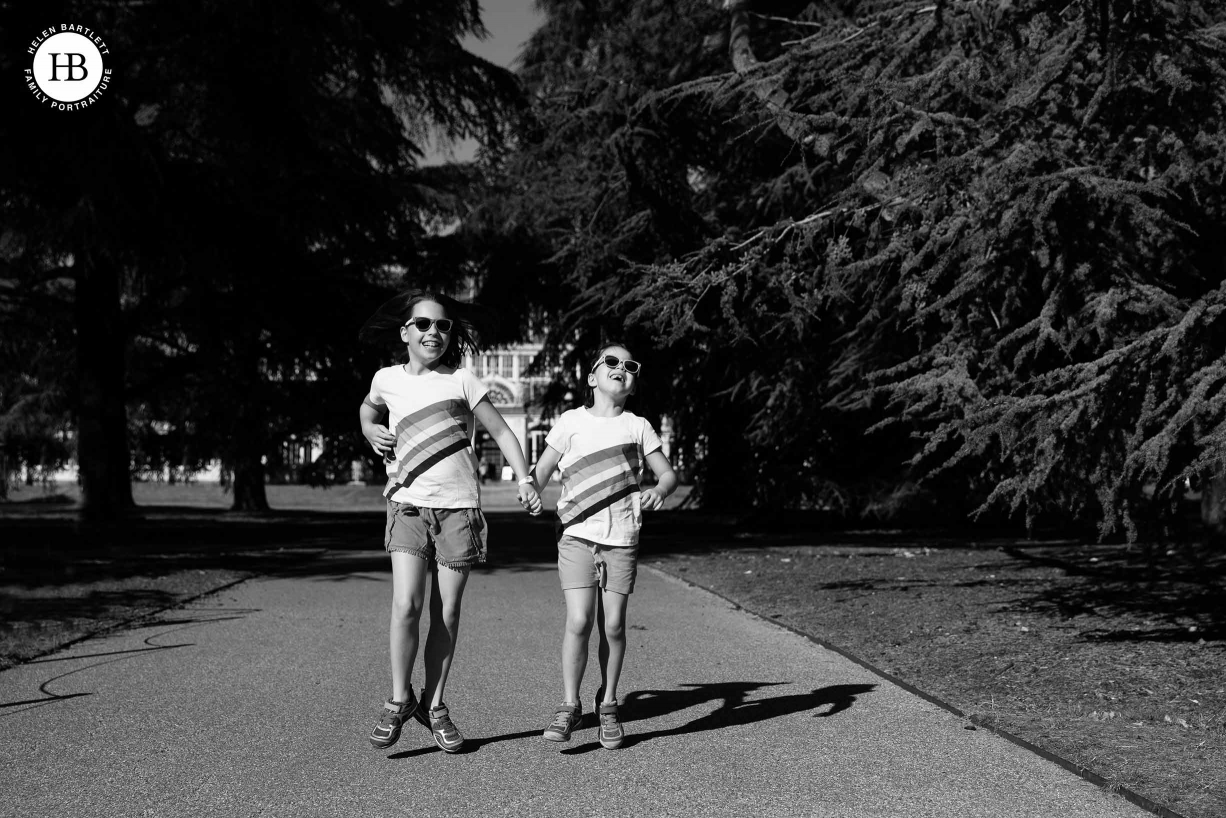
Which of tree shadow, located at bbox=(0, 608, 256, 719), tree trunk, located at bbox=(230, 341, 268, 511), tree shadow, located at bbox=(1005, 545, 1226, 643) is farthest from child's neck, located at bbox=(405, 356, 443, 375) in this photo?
tree trunk, located at bbox=(230, 341, 268, 511)

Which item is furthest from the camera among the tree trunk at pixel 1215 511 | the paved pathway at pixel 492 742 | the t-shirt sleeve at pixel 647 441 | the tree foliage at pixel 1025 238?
the tree trunk at pixel 1215 511

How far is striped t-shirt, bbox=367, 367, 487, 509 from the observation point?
195 inches

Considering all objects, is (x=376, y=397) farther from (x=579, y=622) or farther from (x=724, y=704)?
(x=724, y=704)

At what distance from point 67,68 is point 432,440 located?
1356 centimetres

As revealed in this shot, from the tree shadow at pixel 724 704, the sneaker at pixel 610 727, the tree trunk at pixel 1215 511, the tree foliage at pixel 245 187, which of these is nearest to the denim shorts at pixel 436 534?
the sneaker at pixel 610 727

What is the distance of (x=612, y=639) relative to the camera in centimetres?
532

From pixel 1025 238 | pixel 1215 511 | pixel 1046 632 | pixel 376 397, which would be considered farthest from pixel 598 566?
pixel 1215 511

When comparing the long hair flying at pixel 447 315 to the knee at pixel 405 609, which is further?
the long hair flying at pixel 447 315

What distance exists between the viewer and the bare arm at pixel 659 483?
5.23m

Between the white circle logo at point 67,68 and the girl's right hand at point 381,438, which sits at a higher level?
the white circle logo at point 67,68

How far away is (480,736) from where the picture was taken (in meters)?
5.23

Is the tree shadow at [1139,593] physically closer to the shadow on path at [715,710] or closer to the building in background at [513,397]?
the shadow on path at [715,710]

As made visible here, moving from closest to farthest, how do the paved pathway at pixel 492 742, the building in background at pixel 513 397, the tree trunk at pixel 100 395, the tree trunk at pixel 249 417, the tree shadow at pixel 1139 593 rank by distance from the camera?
the paved pathway at pixel 492 742 → the tree shadow at pixel 1139 593 → the tree trunk at pixel 100 395 → the tree trunk at pixel 249 417 → the building in background at pixel 513 397

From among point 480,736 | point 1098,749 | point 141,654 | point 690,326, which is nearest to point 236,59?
point 690,326
